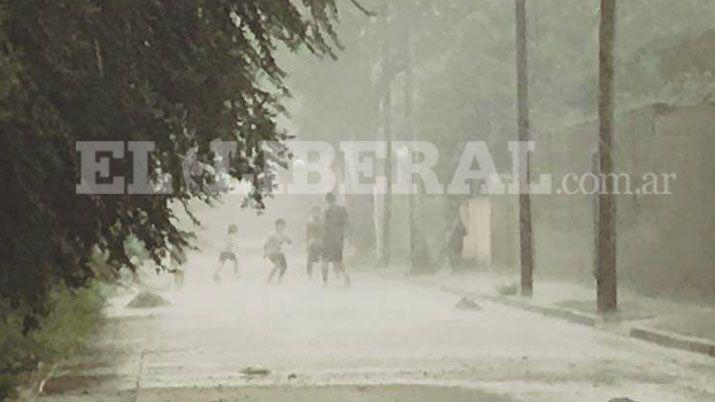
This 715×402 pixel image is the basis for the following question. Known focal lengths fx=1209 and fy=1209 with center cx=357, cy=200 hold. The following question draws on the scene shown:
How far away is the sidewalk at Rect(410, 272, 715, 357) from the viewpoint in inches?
584

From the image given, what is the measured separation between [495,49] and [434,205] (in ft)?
23.4

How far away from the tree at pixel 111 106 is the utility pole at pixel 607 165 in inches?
417

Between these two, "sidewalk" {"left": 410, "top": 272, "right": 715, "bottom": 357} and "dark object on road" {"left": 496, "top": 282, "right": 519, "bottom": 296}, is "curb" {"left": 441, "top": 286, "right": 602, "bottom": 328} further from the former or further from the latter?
"dark object on road" {"left": 496, "top": 282, "right": 519, "bottom": 296}

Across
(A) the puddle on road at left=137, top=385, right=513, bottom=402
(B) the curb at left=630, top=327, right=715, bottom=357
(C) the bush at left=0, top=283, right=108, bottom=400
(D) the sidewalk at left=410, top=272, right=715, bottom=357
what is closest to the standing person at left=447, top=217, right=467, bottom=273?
(D) the sidewalk at left=410, top=272, right=715, bottom=357

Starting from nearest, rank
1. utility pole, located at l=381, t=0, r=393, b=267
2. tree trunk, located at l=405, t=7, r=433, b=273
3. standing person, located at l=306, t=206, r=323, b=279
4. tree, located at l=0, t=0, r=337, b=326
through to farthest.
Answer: tree, located at l=0, t=0, r=337, b=326 → standing person, located at l=306, t=206, r=323, b=279 → tree trunk, located at l=405, t=7, r=433, b=273 → utility pole, located at l=381, t=0, r=393, b=267

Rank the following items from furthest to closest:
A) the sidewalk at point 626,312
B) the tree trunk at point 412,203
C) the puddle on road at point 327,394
A: the tree trunk at point 412,203
the sidewalk at point 626,312
the puddle on road at point 327,394

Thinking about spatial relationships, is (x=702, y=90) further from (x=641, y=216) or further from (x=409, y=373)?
(x=409, y=373)

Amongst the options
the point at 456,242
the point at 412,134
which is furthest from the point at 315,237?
the point at 412,134

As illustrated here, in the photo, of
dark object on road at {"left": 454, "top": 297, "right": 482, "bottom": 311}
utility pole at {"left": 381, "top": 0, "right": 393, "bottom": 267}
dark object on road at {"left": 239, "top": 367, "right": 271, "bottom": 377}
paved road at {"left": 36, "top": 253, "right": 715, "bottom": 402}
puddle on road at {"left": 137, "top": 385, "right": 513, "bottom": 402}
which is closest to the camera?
puddle on road at {"left": 137, "top": 385, "right": 513, "bottom": 402}

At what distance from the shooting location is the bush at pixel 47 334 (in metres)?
10.1

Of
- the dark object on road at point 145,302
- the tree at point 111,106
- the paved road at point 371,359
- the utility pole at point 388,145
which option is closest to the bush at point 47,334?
the paved road at point 371,359

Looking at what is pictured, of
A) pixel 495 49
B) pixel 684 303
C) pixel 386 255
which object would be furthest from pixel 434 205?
pixel 684 303

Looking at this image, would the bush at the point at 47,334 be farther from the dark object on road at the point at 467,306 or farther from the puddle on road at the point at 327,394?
the dark object on road at the point at 467,306

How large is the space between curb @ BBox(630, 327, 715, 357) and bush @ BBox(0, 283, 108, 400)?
689 cm
